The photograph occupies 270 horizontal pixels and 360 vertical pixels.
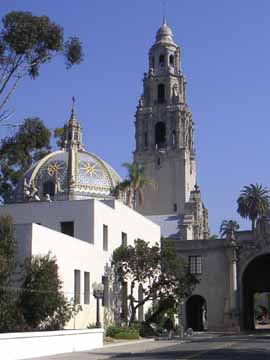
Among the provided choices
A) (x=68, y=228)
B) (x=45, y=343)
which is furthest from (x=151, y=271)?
(x=45, y=343)

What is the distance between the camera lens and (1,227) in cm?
3244

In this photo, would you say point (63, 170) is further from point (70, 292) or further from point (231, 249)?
point (70, 292)

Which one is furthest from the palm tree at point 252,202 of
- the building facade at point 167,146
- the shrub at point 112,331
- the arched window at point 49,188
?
the shrub at point 112,331

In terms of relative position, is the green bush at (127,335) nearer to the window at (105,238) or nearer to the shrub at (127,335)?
the shrub at (127,335)

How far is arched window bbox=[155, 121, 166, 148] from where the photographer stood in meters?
93.6

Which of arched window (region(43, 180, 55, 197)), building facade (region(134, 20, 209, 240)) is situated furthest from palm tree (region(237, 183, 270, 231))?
arched window (region(43, 180, 55, 197))

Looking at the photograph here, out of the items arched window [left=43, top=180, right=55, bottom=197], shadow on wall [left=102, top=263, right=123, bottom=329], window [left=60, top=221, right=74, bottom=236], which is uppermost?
arched window [left=43, top=180, right=55, bottom=197]

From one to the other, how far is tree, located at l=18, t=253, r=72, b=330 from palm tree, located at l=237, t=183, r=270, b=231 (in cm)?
5746

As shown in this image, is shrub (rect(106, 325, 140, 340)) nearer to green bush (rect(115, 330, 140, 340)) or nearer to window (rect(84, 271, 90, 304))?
green bush (rect(115, 330, 140, 340))

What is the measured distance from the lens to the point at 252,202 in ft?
293

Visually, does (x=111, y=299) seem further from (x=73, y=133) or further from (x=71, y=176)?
(x=73, y=133)

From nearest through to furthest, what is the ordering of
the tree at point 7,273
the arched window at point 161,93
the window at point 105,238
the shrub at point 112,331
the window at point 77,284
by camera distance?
the tree at point 7,273 → the window at point 77,284 → the shrub at point 112,331 → the window at point 105,238 → the arched window at point 161,93

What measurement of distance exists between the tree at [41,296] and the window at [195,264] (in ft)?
115

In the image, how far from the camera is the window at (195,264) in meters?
67.7
